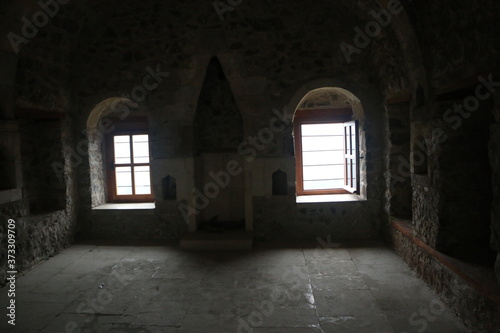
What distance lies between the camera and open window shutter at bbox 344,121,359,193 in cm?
452

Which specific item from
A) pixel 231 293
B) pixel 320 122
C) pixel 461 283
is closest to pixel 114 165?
pixel 231 293

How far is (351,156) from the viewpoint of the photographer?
462 cm

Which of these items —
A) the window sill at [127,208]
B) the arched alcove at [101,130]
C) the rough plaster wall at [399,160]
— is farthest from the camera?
the arched alcove at [101,130]

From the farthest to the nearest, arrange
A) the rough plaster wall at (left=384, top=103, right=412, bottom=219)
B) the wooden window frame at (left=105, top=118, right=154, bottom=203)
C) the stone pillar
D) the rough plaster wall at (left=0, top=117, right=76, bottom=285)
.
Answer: the wooden window frame at (left=105, top=118, right=154, bottom=203) → the rough plaster wall at (left=384, top=103, right=412, bottom=219) → the rough plaster wall at (left=0, top=117, right=76, bottom=285) → the stone pillar

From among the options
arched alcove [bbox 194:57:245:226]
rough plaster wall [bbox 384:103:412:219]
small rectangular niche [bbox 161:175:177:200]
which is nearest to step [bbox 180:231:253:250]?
arched alcove [bbox 194:57:245:226]

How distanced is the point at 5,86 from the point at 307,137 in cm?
367

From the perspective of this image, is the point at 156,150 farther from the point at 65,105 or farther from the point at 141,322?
the point at 141,322

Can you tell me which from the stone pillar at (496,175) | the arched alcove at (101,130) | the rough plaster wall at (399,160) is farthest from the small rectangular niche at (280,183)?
the stone pillar at (496,175)

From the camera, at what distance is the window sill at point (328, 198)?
4.31 m

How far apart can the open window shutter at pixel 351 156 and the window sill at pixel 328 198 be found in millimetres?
181

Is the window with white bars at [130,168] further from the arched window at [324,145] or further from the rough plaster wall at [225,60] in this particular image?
the arched window at [324,145]

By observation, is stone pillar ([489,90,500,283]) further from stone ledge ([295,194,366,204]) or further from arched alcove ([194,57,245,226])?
arched alcove ([194,57,245,226])

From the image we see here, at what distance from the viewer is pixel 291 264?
3.53 meters

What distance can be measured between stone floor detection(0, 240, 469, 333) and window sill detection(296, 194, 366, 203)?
59 centimetres
